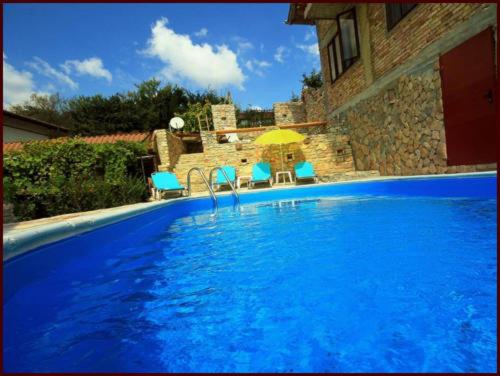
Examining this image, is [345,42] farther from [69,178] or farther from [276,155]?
[69,178]

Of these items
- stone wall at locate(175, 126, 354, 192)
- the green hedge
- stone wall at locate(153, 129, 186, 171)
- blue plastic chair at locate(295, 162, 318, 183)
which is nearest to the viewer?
the green hedge

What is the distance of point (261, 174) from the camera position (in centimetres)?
984

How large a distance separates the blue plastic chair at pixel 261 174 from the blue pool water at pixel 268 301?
19.4 feet

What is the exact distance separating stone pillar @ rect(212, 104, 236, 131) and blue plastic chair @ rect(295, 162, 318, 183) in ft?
26.4

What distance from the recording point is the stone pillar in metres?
16.3

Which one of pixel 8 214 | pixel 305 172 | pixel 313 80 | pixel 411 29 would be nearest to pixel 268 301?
pixel 8 214

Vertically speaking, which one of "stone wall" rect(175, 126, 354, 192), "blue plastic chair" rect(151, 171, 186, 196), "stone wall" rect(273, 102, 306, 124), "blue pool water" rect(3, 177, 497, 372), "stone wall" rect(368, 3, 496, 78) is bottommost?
"blue pool water" rect(3, 177, 497, 372)

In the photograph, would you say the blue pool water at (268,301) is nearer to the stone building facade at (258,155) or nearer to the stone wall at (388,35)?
the stone wall at (388,35)

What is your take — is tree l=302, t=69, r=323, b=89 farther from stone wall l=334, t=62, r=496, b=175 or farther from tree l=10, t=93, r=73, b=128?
tree l=10, t=93, r=73, b=128

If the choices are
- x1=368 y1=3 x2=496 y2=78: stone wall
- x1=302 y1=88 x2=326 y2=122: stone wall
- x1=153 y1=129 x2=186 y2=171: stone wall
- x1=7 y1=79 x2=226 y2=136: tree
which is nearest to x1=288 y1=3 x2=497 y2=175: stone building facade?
x1=368 y1=3 x2=496 y2=78: stone wall

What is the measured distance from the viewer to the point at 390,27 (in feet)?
24.6

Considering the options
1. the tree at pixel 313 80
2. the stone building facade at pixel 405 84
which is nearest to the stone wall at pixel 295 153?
the stone building facade at pixel 405 84

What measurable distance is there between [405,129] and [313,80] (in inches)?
740

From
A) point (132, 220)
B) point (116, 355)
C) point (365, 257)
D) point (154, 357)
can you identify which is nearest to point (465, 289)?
point (365, 257)
